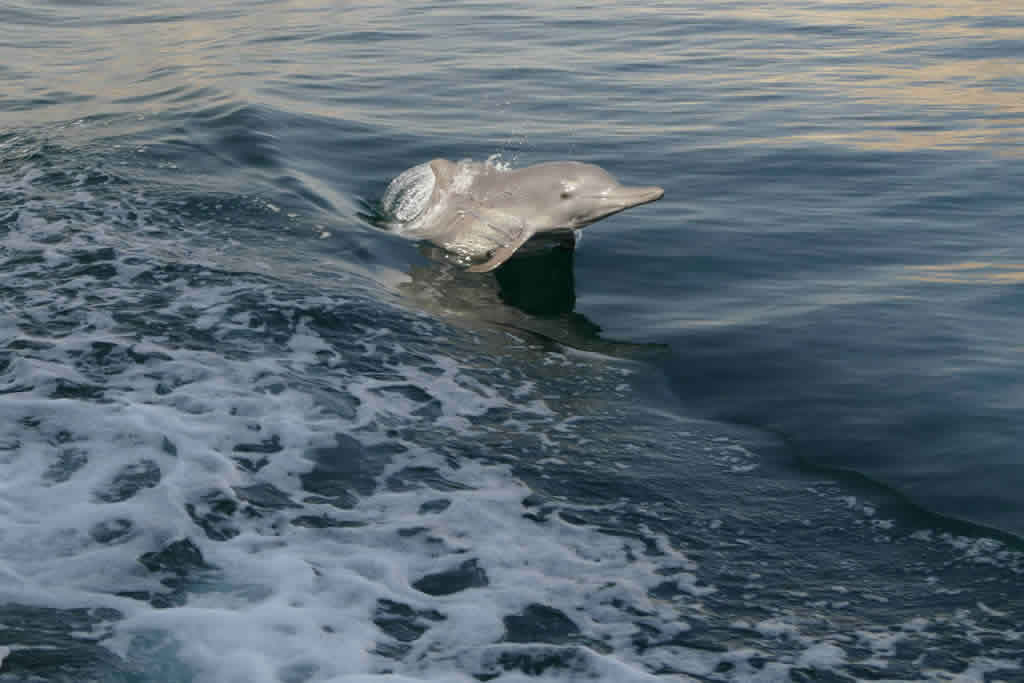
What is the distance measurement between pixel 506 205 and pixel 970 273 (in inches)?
150

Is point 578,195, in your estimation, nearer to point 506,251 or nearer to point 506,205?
point 506,205

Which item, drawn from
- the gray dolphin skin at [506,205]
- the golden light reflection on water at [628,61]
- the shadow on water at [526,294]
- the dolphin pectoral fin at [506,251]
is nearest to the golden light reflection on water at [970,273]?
the gray dolphin skin at [506,205]

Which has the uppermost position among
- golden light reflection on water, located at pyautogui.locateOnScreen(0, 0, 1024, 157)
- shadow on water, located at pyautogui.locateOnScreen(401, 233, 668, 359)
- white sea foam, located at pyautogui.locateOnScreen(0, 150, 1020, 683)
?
golden light reflection on water, located at pyautogui.locateOnScreen(0, 0, 1024, 157)

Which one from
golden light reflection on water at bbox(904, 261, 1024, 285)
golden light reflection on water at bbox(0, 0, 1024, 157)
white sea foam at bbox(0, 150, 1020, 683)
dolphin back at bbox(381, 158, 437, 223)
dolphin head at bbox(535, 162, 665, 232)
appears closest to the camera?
white sea foam at bbox(0, 150, 1020, 683)

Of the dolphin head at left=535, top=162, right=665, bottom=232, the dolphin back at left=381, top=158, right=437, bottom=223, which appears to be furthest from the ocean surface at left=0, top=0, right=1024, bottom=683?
the dolphin head at left=535, top=162, right=665, bottom=232

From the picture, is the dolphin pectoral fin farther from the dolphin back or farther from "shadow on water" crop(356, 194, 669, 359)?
the dolphin back

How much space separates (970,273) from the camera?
346 inches

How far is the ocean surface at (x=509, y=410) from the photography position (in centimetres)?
426

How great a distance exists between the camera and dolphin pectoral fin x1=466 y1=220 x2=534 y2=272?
Answer: 7.79 meters

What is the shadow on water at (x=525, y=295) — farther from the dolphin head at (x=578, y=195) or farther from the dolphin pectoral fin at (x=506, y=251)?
the dolphin head at (x=578, y=195)

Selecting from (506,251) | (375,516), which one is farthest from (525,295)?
(375,516)

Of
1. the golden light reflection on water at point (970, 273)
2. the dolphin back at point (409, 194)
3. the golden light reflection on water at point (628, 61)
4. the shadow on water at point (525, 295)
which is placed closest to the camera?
the shadow on water at point (525, 295)

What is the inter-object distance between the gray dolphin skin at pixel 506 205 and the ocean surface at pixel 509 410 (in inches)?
10.9

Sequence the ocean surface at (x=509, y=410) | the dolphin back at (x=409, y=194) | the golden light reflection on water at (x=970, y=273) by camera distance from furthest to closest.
→ the dolphin back at (x=409, y=194)
the golden light reflection on water at (x=970, y=273)
the ocean surface at (x=509, y=410)
